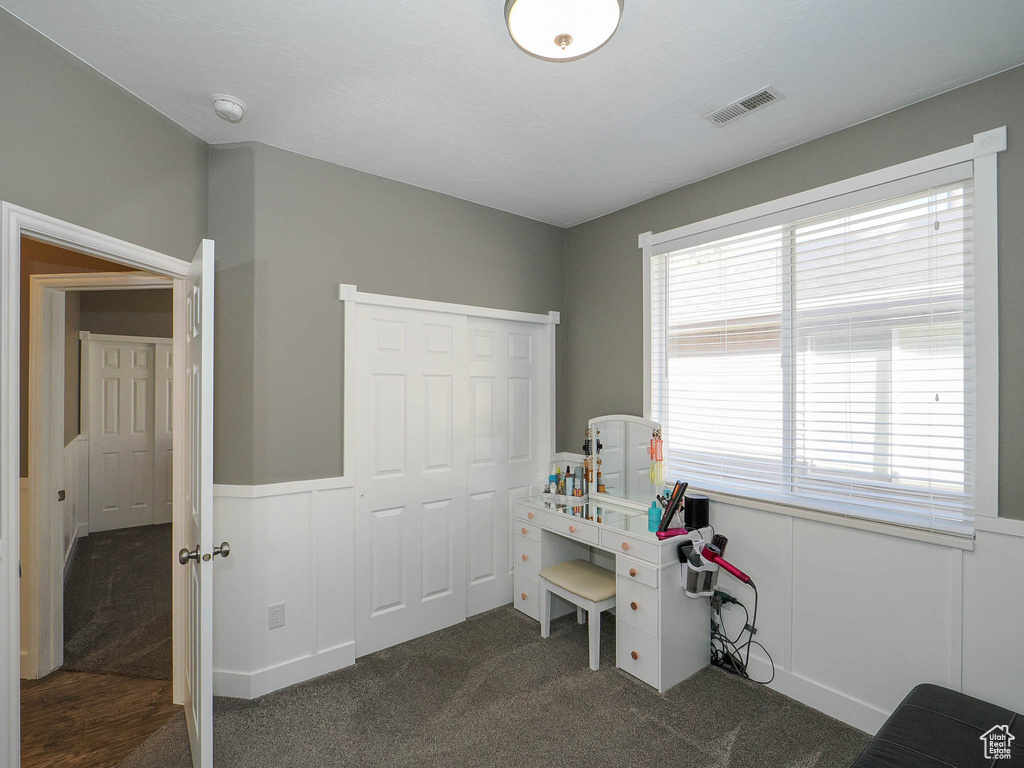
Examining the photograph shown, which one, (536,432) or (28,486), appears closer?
(28,486)

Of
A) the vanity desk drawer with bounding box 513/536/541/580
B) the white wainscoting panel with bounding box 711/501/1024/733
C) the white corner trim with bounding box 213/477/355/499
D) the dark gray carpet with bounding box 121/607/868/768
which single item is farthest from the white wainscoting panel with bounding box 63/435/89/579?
the white wainscoting panel with bounding box 711/501/1024/733

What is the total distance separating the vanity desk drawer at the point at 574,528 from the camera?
2.79m


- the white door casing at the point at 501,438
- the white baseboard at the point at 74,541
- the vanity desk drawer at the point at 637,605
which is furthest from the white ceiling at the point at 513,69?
the white baseboard at the point at 74,541

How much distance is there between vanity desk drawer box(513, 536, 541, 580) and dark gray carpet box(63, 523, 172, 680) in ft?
6.61

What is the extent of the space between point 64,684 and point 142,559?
2.13m

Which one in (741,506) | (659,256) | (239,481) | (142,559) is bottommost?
(142,559)

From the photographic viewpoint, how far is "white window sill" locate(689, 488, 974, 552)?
196 cm

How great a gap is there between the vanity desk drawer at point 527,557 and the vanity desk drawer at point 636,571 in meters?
0.65

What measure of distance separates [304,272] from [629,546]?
221cm

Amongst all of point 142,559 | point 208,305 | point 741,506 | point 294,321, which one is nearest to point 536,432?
point 741,506

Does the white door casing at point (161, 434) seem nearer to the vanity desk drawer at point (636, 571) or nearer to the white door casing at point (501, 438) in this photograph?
the white door casing at point (501, 438)

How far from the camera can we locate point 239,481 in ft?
7.96

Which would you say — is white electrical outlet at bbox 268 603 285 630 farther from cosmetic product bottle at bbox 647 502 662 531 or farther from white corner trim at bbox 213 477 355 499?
cosmetic product bottle at bbox 647 502 662 531

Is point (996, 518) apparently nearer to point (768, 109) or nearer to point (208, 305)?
point (768, 109)
